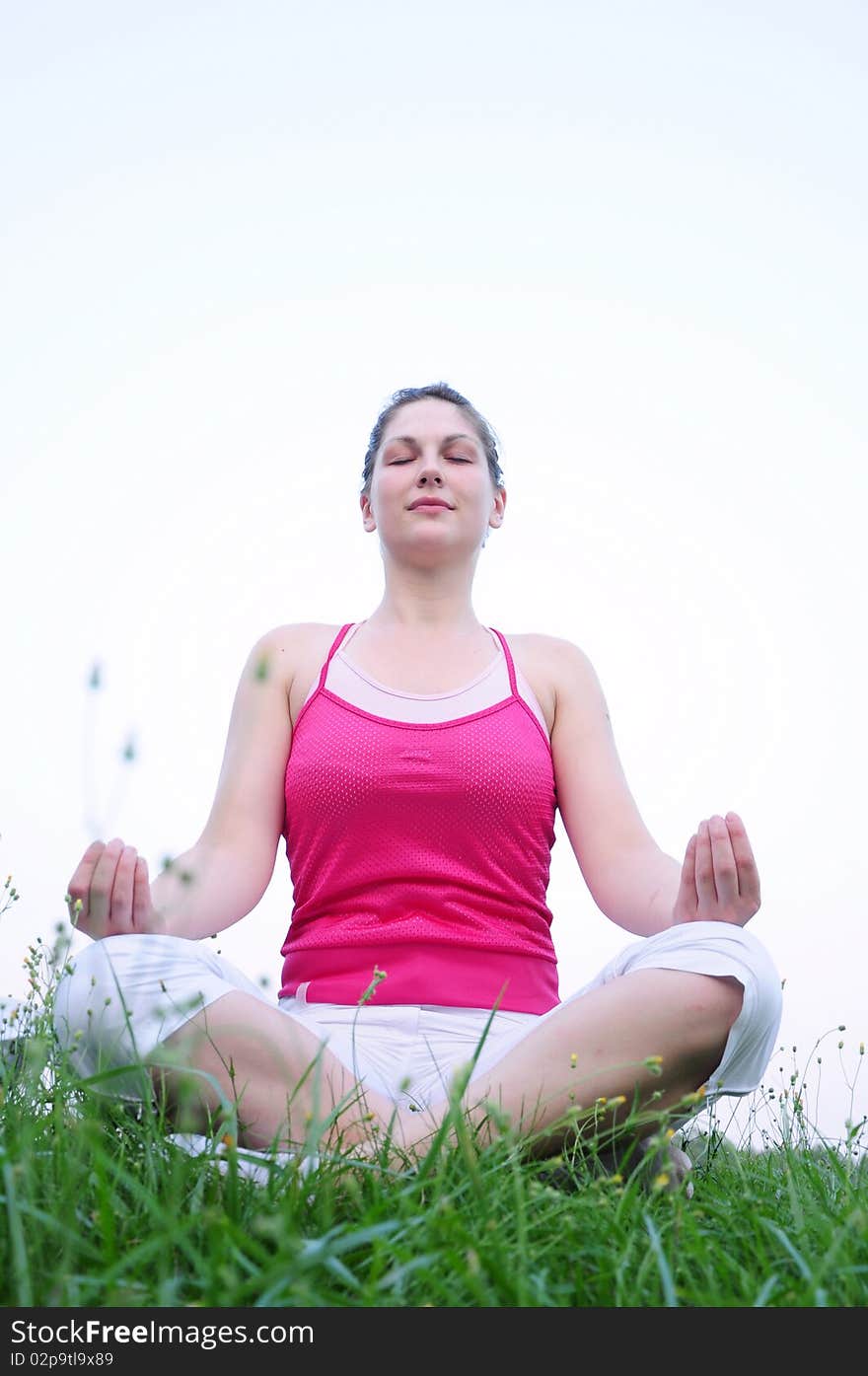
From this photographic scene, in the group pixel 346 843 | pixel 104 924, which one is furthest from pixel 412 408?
pixel 104 924

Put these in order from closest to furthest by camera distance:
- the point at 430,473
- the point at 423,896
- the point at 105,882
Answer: the point at 105,882 < the point at 423,896 < the point at 430,473

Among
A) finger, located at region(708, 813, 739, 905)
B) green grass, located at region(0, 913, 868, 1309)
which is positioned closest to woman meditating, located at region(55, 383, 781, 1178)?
finger, located at region(708, 813, 739, 905)

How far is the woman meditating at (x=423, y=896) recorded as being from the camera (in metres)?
Answer: 2.59

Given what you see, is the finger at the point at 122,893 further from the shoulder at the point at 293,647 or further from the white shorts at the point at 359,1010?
the shoulder at the point at 293,647

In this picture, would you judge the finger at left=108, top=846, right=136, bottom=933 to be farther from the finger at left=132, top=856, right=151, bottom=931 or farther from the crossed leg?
the crossed leg

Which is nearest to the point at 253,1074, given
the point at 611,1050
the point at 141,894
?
the point at 141,894

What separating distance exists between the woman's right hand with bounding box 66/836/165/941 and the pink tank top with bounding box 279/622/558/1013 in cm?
77

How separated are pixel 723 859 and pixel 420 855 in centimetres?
105

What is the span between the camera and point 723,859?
2.81 m

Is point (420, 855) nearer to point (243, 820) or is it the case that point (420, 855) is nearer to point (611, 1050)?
point (243, 820)

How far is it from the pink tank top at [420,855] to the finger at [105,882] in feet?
2.68

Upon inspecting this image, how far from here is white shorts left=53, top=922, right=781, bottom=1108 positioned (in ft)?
8.55
